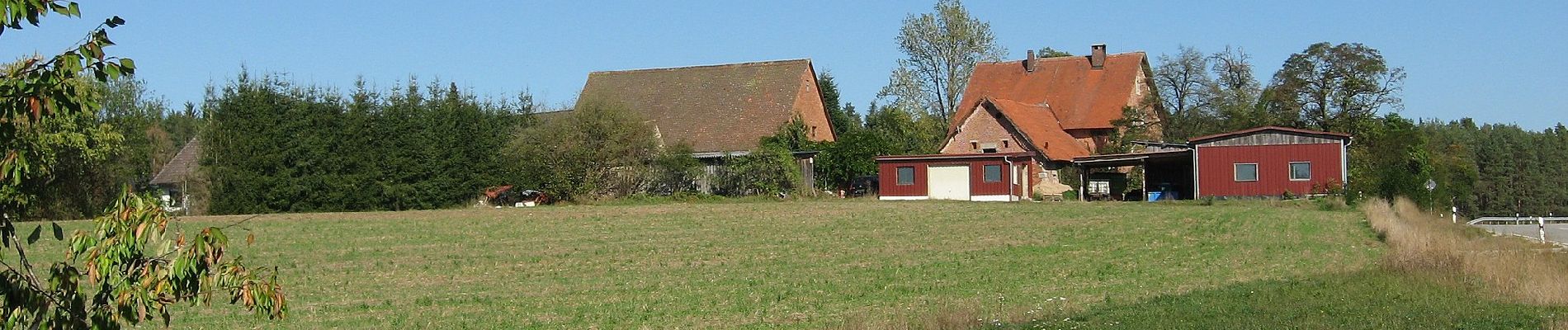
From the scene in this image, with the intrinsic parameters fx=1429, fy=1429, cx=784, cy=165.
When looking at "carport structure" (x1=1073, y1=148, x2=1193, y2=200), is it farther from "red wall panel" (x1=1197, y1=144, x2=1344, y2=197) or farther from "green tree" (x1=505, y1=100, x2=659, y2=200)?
"green tree" (x1=505, y1=100, x2=659, y2=200)

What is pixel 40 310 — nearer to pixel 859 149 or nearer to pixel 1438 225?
pixel 1438 225

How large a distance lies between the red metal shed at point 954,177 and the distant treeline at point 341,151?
1416 centimetres

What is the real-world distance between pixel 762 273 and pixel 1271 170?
29.7 metres

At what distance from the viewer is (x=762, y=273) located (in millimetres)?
21203

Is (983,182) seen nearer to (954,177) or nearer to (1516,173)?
(954,177)

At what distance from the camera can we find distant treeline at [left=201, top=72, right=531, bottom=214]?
4572 centimetres

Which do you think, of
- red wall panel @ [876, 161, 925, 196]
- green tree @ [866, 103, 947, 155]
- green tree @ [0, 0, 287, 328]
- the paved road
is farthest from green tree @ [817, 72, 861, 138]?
green tree @ [0, 0, 287, 328]

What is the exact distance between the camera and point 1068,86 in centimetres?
6819

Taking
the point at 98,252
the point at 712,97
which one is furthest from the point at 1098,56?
the point at 98,252

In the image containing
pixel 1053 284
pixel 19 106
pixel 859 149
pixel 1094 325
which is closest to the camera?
pixel 19 106

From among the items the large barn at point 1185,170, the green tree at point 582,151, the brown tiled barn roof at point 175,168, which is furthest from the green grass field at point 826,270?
the brown tiled barn roof at point 175,168

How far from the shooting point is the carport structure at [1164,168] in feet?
164

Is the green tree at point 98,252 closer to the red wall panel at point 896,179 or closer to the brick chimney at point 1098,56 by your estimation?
the red wall panel at point 896,179

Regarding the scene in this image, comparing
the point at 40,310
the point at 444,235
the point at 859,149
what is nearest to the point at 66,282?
the point at 40,310
